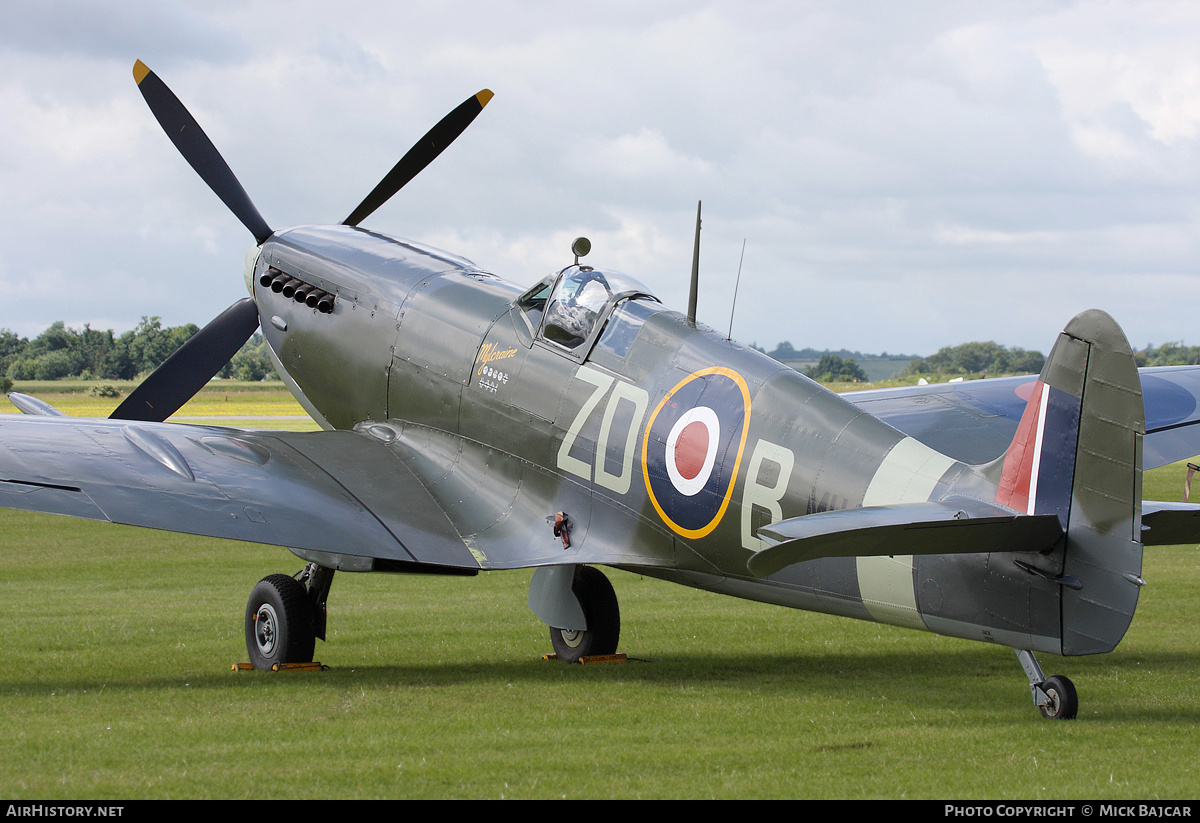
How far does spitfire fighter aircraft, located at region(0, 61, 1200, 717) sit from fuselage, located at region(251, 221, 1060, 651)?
0.7 inches

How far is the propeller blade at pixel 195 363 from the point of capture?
1127 centimetres

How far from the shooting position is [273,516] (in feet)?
26.3

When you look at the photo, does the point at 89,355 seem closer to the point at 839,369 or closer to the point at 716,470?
the point at 839,369

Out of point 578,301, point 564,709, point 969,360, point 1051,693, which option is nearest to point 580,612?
point 564,709

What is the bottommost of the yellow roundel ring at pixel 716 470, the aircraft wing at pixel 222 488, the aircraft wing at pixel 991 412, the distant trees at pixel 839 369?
the aircraft wing at pixel 222 488

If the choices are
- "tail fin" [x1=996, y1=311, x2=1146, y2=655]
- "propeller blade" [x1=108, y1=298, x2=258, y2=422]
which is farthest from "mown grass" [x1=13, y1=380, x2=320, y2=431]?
"tail fin" [x1=996, y1=311, x2=1146, y2=655]

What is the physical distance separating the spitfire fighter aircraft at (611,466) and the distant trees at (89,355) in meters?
106

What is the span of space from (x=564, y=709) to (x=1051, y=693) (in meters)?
2.64

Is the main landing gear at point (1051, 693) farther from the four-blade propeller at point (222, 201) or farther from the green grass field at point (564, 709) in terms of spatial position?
the four-blade propeller at point (222, 201)

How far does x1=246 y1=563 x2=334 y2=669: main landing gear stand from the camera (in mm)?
8500

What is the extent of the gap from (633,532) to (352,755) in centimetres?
260

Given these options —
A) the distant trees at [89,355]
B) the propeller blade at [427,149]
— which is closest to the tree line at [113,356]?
the distant trees at [89,355]

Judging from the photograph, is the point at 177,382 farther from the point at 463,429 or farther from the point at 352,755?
the point at 352,755
